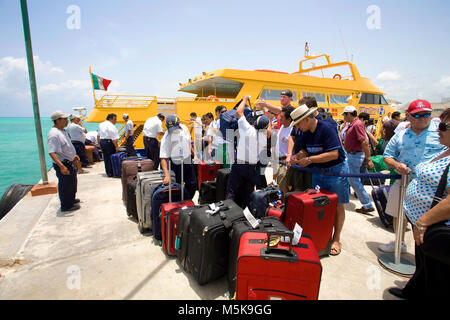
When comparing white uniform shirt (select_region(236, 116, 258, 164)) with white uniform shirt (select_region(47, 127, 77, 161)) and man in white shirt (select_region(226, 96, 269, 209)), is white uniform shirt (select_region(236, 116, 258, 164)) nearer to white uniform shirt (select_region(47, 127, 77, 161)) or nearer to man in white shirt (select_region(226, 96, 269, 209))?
man in white shirt (select_region(226, 96, 269, 209))

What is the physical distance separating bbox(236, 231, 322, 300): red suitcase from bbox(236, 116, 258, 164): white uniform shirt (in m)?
1.36

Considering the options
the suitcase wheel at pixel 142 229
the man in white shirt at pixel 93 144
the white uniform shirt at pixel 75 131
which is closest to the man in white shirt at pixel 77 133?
the white uniform shirt at pixel 75 131

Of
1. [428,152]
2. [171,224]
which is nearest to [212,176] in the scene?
[171,224]

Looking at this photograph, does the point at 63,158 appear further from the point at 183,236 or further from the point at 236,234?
the point at 236,234

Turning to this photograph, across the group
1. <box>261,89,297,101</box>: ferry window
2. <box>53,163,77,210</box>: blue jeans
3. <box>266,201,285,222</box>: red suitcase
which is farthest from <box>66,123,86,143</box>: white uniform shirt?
<box>266,201,285,222</box>: red suitcase

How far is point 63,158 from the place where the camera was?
429 cm

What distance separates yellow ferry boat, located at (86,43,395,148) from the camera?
885 centimetres

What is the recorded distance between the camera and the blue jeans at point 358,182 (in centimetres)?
427

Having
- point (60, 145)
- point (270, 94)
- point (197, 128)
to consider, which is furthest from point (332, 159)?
point (270, 94)

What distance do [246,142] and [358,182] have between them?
2640 millimetres

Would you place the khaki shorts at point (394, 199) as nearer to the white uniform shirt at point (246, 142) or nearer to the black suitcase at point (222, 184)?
the white uniform shirt at point (246, 142)
